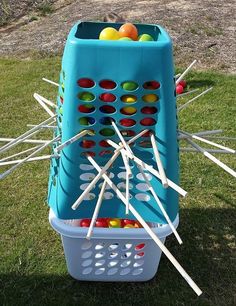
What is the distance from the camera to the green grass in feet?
5.54

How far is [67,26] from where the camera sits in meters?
4.55

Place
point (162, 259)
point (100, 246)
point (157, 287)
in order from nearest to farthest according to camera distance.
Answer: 1. point (100, 246)
2. point (157, 287)
3. point (162, 259)

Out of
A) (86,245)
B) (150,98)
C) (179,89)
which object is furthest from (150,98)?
(179,89)

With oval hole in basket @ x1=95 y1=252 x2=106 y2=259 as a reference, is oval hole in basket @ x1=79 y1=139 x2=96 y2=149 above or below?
above

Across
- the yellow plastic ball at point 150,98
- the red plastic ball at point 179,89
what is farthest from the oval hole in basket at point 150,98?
the red plastic ball at point 179,89

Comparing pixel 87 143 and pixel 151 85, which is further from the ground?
pixel 151 85

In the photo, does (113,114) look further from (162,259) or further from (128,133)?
(162,259)

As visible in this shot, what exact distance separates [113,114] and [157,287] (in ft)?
2.39

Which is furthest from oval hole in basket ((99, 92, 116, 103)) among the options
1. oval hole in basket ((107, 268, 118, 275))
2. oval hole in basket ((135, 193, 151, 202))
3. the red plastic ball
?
the red plastic ball

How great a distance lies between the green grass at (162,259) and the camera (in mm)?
1688

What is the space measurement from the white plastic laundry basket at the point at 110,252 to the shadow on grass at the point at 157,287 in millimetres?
46

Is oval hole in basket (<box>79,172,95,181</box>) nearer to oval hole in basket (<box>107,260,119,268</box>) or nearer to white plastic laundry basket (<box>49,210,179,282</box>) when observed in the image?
white plastic laundry basket (<box>49,210,179,282</box>)

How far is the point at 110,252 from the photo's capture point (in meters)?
1.60

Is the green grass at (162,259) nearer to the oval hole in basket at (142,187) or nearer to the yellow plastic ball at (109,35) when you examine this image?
the oval hole in basket at (142,187)
